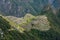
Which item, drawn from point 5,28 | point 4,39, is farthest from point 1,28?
point 4,39

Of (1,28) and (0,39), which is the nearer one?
(0,39)

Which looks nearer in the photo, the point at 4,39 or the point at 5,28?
the point at 4,39

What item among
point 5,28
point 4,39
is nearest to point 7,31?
point 5,28

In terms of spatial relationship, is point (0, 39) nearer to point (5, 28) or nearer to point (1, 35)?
Answer: point (1, 35)

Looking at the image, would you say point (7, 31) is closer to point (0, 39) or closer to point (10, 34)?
point (10, 34)

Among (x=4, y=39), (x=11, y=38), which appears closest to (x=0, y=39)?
(x=4, y=39)

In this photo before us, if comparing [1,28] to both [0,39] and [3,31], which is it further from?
[0,39]
